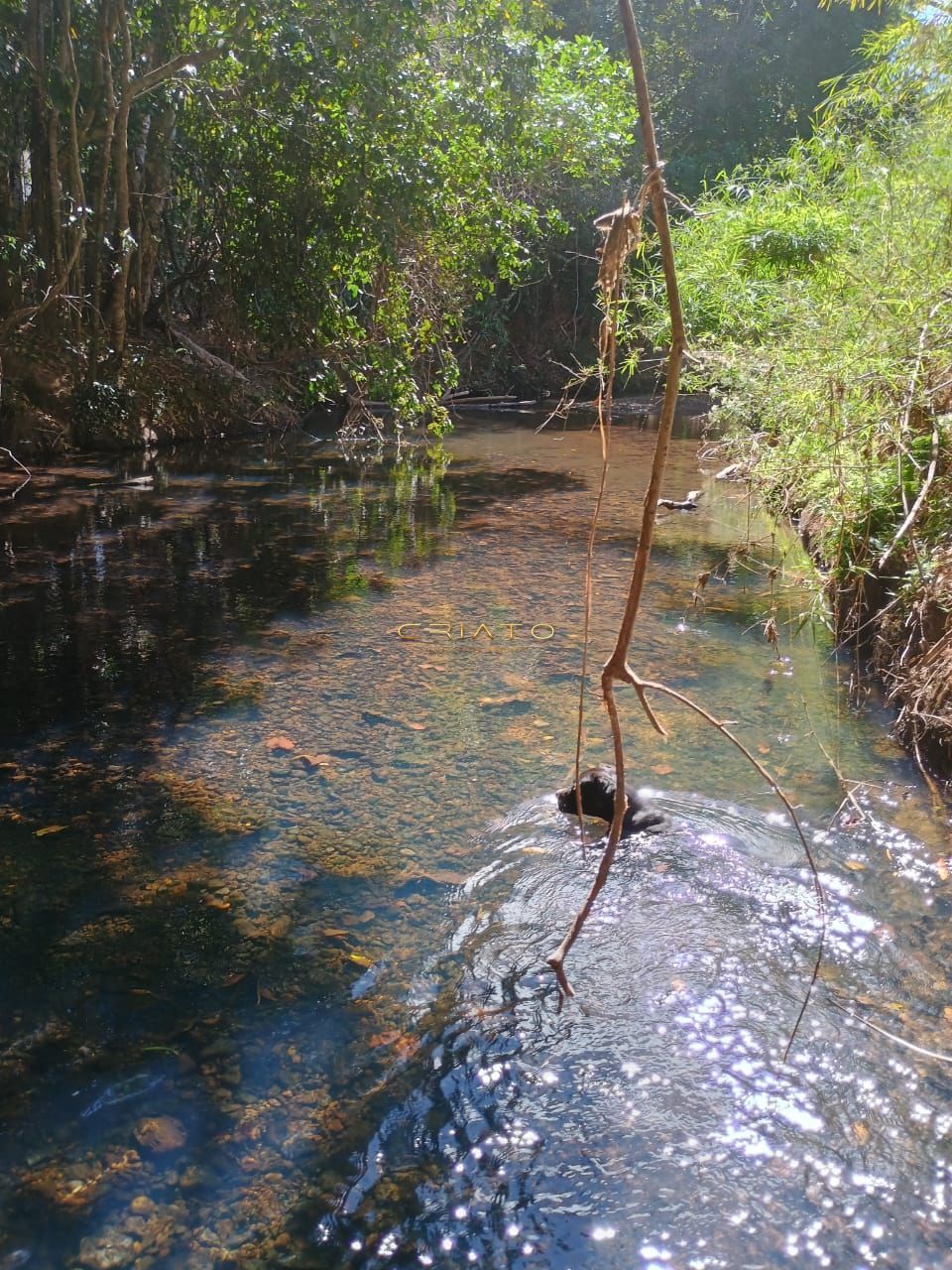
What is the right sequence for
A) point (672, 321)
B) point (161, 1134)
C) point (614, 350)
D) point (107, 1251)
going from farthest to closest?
point (161, 1134) → point (107, 1251) → point (614, 350) → point (672, 321)

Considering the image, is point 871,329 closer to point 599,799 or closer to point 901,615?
point 901,615

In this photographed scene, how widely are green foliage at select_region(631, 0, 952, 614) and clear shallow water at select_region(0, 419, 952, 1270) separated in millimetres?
912

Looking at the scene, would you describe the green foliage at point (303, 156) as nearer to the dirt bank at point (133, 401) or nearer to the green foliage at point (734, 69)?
the dirt bank at point (133, 401)

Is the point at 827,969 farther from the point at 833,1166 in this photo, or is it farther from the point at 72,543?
the point at 72,543

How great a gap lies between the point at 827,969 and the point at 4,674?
3.92 metres

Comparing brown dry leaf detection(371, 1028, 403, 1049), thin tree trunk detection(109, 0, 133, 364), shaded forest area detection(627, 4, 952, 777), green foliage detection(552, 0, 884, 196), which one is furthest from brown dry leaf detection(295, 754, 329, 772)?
green foliage detection(552, 0, 884, 196)

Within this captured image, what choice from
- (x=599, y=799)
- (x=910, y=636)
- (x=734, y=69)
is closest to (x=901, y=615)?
(x=910, y=636)

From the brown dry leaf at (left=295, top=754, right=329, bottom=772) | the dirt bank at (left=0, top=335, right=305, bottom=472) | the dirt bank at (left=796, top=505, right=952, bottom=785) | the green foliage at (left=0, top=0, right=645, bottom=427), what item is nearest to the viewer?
the dirt bank at (left=796, top=505, right=952, bottom=785)

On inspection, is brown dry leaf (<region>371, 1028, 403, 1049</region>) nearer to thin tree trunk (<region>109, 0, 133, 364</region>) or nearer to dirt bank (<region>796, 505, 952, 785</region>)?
dirt bank (<region>796, 505, 952, 785</region>)

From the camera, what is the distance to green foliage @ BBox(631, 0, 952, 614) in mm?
4230

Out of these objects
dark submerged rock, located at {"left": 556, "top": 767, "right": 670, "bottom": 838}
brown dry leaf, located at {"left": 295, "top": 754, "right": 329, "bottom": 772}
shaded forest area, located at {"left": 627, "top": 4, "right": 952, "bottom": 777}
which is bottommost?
brown dry leaf, located at {"left": 295, "top": 754, "right": 329, "bottom": 772}

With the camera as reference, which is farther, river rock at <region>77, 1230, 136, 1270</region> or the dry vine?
river rock at <region>77, 1230, 136, 1270</region>

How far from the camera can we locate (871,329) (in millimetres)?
4719

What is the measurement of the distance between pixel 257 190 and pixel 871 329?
8.75m
